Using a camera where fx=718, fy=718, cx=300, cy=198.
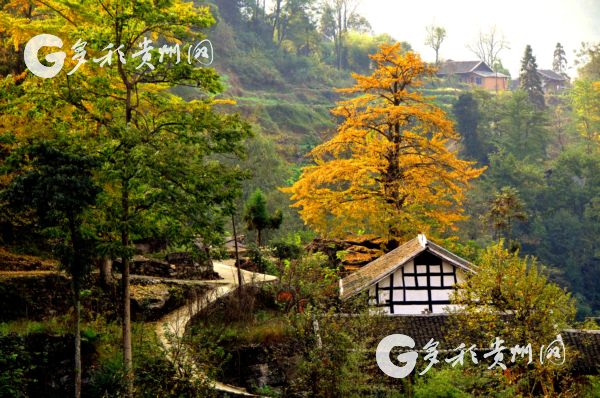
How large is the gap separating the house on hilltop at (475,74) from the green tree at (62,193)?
303ft

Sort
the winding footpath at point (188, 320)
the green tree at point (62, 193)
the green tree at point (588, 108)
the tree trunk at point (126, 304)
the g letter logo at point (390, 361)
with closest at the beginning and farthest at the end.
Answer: the green tree at point (62, 193) < the tree trunk at point (126, 304) < the winding footpath at point (188, 320) < the g letter logo at point (390, 361) < the green tree at point (588, 108)

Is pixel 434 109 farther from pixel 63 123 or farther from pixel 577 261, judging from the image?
pixel 577 261

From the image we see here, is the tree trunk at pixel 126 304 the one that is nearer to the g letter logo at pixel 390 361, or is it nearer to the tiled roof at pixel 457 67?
the g letter logo at pixel 390 361

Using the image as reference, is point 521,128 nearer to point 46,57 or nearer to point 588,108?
point 588,108

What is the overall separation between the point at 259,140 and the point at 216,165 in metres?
31.2

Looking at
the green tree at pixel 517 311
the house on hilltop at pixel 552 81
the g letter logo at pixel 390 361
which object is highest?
the house on hilltop at pixel 552 81

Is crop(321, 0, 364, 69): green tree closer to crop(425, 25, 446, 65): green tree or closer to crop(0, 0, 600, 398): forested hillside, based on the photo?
crop(425, 25, 446, 65): green tree

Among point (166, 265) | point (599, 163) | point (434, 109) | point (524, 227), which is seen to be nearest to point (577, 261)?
point (524, 227)

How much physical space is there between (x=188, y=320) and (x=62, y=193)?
278 inches

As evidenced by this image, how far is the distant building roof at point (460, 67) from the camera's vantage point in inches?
4043

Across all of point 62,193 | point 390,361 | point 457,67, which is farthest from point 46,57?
point 457,67

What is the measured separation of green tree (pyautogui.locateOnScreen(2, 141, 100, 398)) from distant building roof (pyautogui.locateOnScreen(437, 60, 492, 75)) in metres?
92.5
